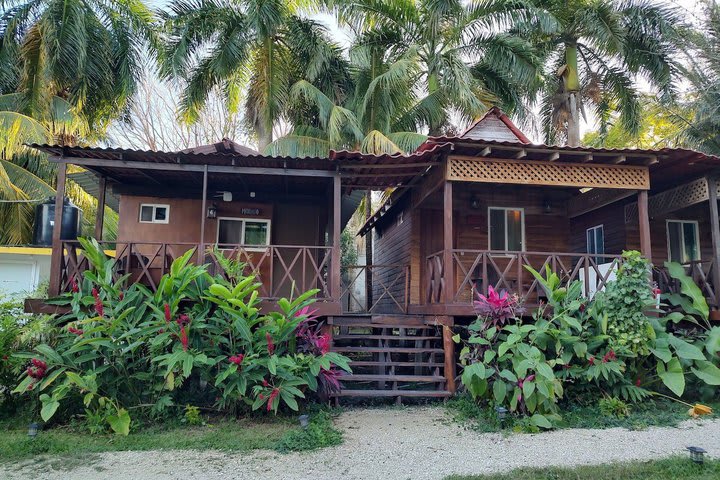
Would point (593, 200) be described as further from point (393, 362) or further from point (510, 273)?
point (393, 362)

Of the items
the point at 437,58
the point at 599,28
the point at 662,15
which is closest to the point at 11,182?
the point at 437,58

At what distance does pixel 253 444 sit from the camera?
18.5ft

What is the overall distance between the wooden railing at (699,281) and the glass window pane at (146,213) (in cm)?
942

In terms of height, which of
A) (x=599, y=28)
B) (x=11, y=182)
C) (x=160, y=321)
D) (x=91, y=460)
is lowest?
(x=91, y=460)

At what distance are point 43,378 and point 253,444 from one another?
8.96ft

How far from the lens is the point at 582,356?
6.62m

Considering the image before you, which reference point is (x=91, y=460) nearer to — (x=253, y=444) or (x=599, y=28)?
(x=253, y=444)

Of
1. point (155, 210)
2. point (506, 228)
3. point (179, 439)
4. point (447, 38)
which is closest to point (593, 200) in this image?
point (506, 228)

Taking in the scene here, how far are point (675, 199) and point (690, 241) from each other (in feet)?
Answer: 6.42

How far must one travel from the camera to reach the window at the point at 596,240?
11.0 m

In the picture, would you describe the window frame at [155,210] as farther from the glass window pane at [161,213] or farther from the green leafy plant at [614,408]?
the green leafy plant at [614,408]

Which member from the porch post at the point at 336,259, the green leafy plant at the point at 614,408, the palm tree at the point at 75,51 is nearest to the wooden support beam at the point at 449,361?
the porch post at the point at 336,259

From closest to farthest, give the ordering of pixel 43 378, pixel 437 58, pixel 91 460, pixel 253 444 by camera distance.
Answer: pixel 91 460 < pixel 253 444 < pixel 43 378 < pixel 437 58

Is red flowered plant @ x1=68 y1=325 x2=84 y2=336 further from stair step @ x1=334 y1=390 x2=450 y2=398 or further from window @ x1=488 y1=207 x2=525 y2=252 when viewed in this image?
window @ x1=488 y1=207 x2=525 y2=252
